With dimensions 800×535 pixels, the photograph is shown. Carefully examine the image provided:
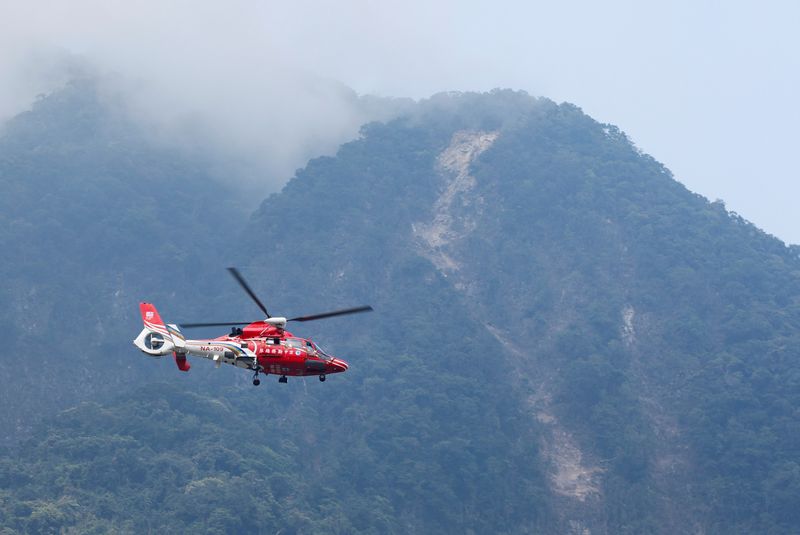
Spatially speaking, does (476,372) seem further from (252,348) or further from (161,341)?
(252,348)

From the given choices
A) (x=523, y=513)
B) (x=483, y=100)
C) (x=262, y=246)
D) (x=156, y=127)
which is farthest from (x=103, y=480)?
(x=483, y=100)

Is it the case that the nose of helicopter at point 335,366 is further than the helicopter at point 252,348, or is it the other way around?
the nose of helicopter at point 335,366

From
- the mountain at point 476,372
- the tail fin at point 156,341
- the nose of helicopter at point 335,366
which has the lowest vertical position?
the tail fin at point 156,341

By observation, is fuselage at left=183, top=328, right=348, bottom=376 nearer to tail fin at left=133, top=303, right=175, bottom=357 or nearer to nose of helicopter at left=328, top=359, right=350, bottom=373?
nose of helicopter at left=328, top=359, right=350, bottom=373

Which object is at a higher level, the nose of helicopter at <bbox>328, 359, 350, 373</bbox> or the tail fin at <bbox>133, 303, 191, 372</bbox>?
the nose of helicopter at <bbox>328, 359, 350, 373</bbox>

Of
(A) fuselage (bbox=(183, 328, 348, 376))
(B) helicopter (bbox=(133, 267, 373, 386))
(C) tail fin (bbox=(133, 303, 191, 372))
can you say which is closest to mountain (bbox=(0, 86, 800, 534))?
(C) tail fin (bbox=(133, 303, 191, 372))

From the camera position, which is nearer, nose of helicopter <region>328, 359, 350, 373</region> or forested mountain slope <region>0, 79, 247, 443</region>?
nose of helicopter <region>328, 359, 350, 373</region>

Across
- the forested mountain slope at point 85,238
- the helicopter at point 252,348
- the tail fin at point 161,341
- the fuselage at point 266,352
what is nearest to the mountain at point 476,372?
the forested mountain slope at point 85,238

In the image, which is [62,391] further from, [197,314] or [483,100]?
[483,100]

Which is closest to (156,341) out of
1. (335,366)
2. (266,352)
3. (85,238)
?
(266,352)

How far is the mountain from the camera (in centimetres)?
10850

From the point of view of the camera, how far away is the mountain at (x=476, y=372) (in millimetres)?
108500

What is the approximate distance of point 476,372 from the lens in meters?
135

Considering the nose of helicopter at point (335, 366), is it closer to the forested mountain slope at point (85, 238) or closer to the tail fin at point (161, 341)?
the tail fin at point (161, 341)
